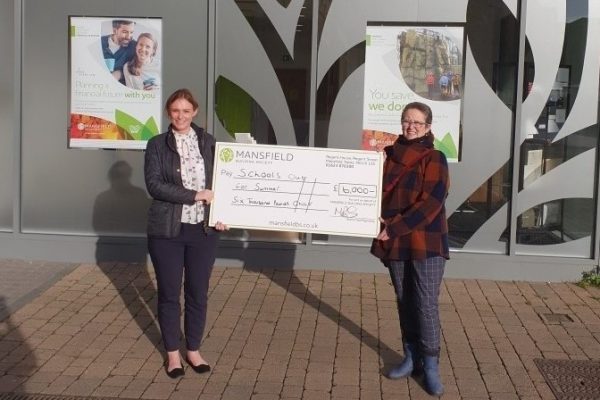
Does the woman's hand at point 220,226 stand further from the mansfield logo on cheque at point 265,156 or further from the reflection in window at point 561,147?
the reflection in window at point 561,147

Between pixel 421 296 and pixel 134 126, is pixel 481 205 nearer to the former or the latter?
pixel 421 296

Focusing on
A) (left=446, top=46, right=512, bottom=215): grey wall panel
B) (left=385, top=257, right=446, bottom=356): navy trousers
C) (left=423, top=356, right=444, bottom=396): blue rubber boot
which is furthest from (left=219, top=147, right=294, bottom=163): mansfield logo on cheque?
(left=446, top=46, right=512, bottom=215): grey wall panel

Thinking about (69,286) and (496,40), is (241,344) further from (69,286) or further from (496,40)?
(496,40)

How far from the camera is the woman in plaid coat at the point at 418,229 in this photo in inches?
188

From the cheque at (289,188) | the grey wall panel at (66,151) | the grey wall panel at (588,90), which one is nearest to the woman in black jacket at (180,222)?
the cheque at (289,188)

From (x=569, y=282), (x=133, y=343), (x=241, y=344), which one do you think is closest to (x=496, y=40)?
(x=569, y=282)

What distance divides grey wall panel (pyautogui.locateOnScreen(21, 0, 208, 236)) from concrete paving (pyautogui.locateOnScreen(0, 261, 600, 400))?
546 millimetres

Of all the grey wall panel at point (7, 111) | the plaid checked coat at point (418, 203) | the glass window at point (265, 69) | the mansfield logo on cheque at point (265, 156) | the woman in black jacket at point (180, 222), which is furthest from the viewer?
the grey wall panel at point (7, 111)

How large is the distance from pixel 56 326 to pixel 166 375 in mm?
1387

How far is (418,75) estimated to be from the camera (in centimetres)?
787

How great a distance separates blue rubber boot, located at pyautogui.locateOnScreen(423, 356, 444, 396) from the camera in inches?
195

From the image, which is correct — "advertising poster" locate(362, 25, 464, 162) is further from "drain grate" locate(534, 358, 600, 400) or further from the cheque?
"drain grate" locate(534, 358, 600, 400)

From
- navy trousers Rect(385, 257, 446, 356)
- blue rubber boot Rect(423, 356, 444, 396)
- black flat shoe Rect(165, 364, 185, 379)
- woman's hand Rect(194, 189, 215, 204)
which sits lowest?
black flat shoe Rect(165, 364, 185, 379)

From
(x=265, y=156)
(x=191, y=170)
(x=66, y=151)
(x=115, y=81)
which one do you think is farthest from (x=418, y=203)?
(x=66, y=151)
